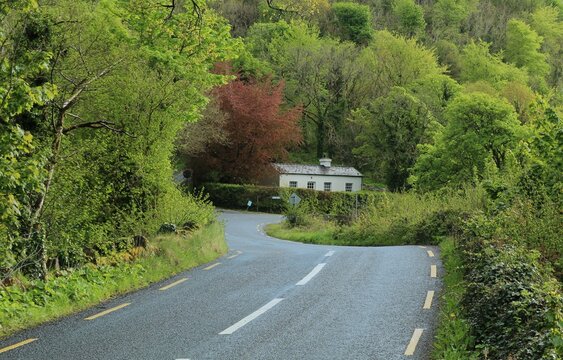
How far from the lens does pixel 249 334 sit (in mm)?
9672

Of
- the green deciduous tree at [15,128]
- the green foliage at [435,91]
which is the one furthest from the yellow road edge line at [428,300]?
the green foliage at [435,91]

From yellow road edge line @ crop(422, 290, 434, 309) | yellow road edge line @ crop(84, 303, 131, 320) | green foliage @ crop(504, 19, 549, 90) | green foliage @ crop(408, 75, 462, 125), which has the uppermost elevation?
green foliage @ crop(504, 19, 549, 90)

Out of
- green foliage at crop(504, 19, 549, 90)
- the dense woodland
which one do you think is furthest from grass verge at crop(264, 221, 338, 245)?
green foliage at crop(504, 19, 549, 90)

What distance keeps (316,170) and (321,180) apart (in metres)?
1.33

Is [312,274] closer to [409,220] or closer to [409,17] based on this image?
[409,220]

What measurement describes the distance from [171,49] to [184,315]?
1309 cm

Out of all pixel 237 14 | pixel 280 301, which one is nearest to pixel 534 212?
pixel 280 301

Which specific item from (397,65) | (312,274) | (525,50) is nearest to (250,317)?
(312,274)

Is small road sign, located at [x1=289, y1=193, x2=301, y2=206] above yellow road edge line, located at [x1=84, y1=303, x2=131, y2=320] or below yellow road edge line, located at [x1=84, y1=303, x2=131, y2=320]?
above

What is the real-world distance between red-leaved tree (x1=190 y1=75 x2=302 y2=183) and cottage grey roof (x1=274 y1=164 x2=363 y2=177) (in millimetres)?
3800

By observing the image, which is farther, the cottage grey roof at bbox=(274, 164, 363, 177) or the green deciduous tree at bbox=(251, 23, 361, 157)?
the green deciduous tree at bbox=(251, 23, 361, 157)

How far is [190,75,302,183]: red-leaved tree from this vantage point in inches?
2480

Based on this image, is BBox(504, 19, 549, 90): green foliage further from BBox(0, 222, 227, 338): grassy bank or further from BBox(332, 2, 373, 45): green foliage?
BBox(0, 222, 227, 338): grassy bank

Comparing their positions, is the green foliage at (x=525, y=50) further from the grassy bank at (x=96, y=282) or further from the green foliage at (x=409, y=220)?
the grassy bank at (x=96, y=282)
